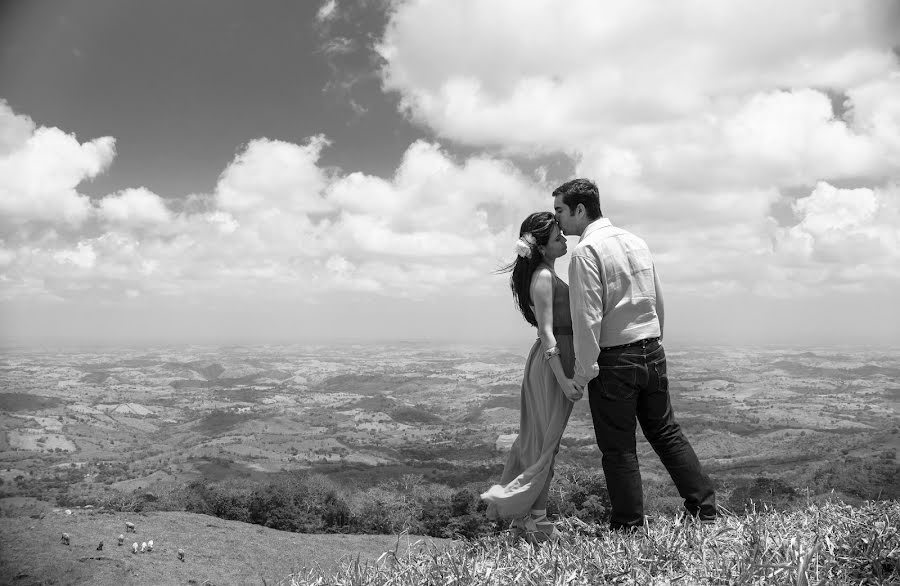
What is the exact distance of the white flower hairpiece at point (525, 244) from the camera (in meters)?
4.17

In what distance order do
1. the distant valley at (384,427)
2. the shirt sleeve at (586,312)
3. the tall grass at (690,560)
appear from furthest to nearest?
1. the distant valley at (384,427)
2. the shirt sleeve at (586,312)
3. the tall grass at (690,560)

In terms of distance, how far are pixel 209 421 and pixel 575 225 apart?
14182cm

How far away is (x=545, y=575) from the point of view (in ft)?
8.57

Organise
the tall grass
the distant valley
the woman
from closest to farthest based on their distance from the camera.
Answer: the tall grass, the woman, the distant valley

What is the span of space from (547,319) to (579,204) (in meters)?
0.89

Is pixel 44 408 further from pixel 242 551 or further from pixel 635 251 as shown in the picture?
pixel 635 251

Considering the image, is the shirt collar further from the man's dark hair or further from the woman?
the woman

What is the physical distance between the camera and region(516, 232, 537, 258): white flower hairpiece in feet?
13.7

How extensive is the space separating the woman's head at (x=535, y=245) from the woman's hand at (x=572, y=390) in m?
0.73

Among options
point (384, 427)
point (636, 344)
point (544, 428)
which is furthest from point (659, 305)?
point (384, 427)

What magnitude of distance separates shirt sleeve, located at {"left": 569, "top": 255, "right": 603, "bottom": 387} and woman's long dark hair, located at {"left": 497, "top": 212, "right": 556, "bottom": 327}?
20.3 inches

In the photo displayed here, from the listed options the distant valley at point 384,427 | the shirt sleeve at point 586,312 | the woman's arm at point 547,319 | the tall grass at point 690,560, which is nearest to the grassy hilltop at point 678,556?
the tall grass at point 690,560

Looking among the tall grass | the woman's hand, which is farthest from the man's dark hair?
the tall grass

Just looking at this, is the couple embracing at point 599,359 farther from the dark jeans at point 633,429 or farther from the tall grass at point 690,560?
the tall grass at point 690,560
